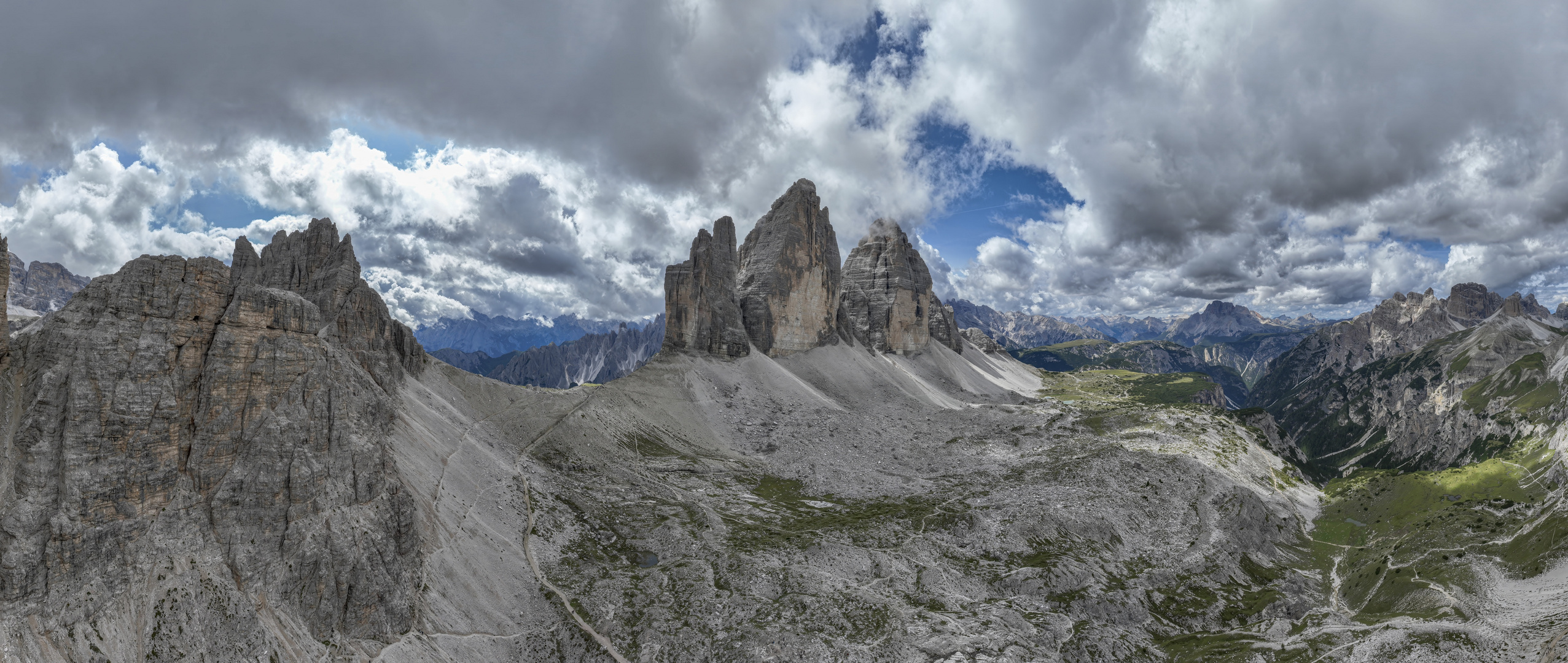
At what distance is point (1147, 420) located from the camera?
142875 mm

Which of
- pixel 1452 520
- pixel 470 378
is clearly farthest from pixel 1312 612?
pixel 470 378

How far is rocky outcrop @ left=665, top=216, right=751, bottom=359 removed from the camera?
164875 mm

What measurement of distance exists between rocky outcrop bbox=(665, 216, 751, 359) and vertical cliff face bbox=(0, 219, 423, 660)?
109214 millimetres

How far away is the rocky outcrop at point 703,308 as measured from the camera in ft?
541

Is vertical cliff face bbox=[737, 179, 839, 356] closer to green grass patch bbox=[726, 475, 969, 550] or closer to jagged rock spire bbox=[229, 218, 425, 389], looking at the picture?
green grass patch bbox=[726, 475, 969, 550]

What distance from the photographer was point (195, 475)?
43.4m

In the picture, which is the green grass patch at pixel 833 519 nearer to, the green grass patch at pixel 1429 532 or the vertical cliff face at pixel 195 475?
the vertical cliff face at pixel 195 475

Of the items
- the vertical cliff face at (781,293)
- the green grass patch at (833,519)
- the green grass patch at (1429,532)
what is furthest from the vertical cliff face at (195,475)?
the vertical cliff face at (781,293)

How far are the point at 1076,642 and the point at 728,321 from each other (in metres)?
126

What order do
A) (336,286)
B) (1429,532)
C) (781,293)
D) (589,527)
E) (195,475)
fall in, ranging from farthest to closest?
(781,293)
(336,286)
(1429,532)
(589,527)
(195,475)

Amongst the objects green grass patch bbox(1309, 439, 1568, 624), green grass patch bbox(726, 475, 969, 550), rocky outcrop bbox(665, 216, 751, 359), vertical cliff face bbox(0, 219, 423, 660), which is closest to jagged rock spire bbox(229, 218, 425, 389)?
vertical cliff face bbox(0, 219, 423, 660)

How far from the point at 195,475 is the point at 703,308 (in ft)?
411

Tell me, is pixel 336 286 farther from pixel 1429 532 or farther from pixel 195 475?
pixel 1429 532

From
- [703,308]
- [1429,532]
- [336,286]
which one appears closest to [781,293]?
[703,308]
